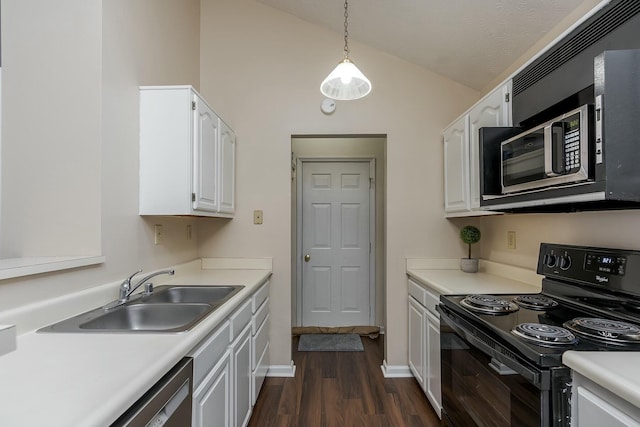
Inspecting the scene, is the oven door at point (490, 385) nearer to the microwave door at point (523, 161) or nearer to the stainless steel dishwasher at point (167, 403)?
the microwave door at point (523, 161)

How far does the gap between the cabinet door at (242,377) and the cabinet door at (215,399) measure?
0.11m

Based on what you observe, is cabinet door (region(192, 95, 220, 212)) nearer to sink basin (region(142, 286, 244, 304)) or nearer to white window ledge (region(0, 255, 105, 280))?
sink basin (region(142, 286, 244, 304))

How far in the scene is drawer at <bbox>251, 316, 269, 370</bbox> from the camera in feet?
6.79

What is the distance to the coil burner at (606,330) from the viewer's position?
3.21 feet

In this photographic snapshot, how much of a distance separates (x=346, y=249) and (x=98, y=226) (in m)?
2.65

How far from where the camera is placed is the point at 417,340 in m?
2.40

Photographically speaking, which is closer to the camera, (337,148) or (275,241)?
(275,241)

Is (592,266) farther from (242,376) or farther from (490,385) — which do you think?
(242,376)

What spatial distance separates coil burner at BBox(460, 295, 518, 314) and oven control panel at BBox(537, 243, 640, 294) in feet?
1.07

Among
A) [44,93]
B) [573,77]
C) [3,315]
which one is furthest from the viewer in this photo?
[44,93]

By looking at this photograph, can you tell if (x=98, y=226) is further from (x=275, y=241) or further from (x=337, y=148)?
(x=337, y=148)

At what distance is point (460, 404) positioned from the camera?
149 cm

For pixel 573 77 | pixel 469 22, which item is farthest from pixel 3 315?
pixel 469 22

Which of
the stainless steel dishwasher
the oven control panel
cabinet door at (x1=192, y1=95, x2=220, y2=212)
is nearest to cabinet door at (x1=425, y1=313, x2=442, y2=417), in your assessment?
the oven control panel
